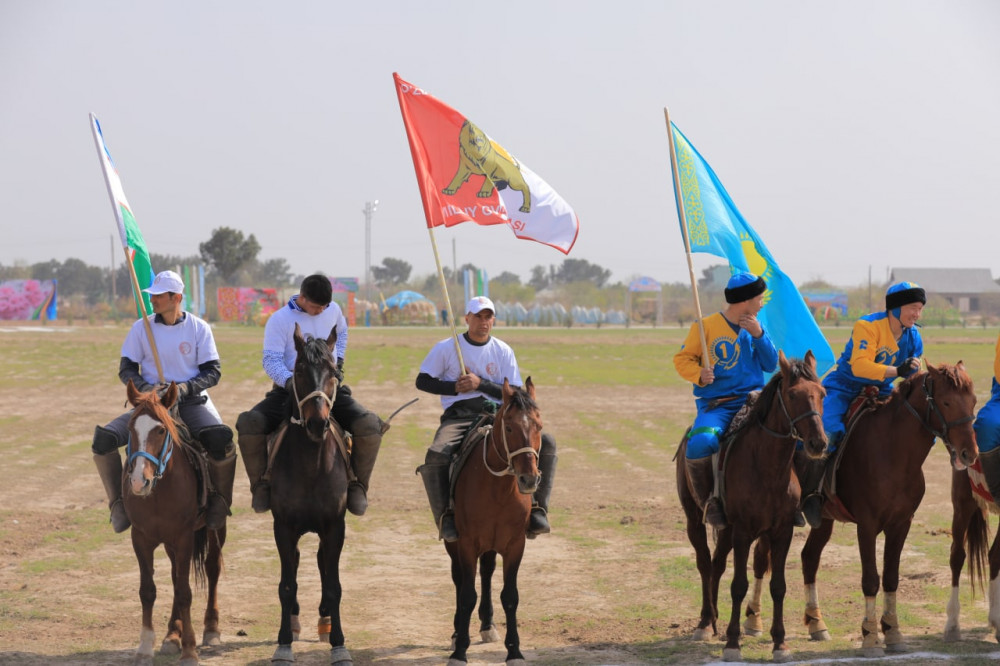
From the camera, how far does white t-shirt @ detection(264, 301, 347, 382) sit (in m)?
7.89

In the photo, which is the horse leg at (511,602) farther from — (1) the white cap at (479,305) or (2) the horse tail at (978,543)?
(2) the horse tail at (978,543)

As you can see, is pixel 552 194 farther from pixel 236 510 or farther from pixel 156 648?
pixel 236 510

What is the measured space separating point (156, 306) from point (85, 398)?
20.4m

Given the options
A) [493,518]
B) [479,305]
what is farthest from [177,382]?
[493,518]

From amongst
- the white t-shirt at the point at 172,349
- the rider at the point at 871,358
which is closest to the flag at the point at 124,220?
the white t-shirt at the point at 172,349

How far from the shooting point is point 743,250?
909cm

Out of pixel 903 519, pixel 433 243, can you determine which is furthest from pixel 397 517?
pixel 903 519

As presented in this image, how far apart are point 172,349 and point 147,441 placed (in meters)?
1.16

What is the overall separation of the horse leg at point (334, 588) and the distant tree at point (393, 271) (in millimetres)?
153908

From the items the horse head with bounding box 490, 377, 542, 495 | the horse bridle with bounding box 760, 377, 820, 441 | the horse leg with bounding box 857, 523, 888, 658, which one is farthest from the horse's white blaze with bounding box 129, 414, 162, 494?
the horse leg with bounding box 857, 523, 888, 658

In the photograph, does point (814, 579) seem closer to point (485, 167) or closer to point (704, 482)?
point (704, 482)

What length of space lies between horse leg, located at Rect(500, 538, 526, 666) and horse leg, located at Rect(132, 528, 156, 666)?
2483 millimetres

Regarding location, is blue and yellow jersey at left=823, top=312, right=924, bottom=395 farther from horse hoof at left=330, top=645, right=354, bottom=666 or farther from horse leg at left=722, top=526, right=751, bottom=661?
horse hoof at left=330, top=645, right=354, bottom=666

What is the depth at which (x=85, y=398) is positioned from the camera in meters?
26.6
